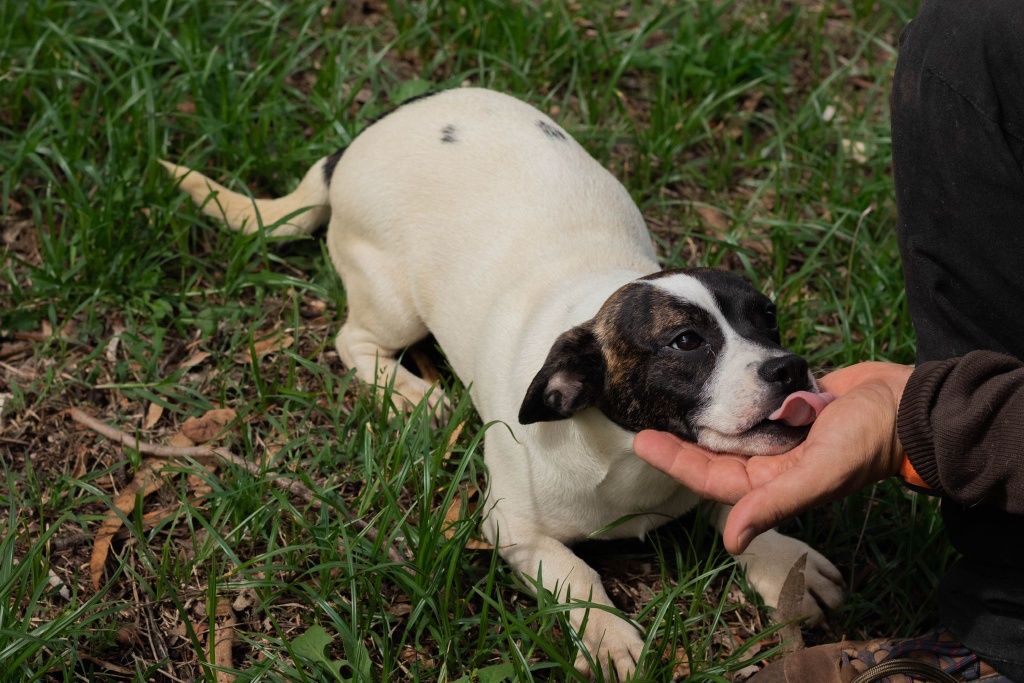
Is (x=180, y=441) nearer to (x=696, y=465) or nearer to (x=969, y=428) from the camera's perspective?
(x=696, y=465)

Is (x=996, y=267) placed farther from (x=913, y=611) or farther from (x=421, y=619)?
Result: (x=421, y=619)

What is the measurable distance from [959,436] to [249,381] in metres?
2.43

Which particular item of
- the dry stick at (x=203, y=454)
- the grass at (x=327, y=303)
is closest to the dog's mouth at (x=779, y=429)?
the grass at (x=327, y=303)

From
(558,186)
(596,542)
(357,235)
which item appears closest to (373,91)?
(357,235)

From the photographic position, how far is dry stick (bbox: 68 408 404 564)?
342cm

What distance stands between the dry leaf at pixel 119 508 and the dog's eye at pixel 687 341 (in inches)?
64.1

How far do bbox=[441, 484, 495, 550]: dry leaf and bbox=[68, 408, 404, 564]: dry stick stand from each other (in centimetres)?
24

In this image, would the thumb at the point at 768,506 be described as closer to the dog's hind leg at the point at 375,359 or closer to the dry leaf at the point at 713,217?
the dog's hind leg at the point at 375,359

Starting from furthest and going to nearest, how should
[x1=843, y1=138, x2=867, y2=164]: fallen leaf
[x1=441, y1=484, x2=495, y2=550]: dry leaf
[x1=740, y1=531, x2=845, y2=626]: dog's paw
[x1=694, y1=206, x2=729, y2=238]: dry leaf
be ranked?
[x1=843, y1=138, x2=867, y2=164]: fallen leaf → [x1=694, y1=206, x2=729, y2=238]: dry leaf → [x1=441, y1=484, x2=495, y2=550]: dry leaf → [x1=740, y1=531, x2=845, y2=626]: dog's paw

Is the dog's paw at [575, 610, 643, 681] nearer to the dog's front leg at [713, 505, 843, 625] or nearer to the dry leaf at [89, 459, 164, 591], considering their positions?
the dog's front leg at [713, 505, 843, 625]

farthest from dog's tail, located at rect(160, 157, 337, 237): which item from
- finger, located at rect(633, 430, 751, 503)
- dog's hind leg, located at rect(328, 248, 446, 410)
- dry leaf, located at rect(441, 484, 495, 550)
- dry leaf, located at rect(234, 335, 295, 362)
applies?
finger, located at rect(633, 430, 751, 503)

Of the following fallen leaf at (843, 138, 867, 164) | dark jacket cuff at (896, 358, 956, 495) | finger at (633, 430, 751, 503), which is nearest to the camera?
dark jacket cuff at (896, 358, 956, 495)

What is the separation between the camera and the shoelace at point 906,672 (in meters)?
2.93

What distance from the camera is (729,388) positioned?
2.84 meters
